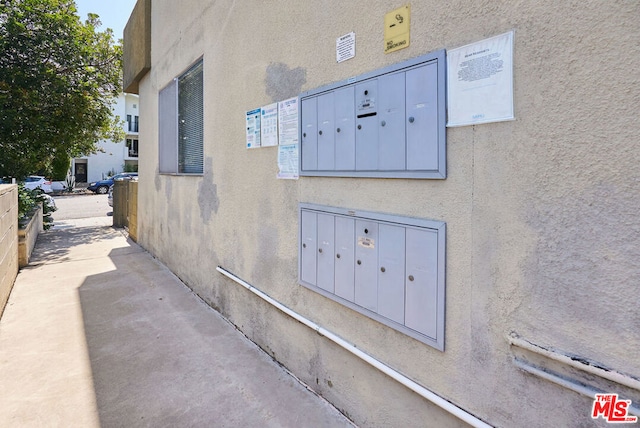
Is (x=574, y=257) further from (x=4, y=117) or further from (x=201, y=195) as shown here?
(x=4, y=117)

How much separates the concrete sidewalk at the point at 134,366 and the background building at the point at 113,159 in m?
26.2

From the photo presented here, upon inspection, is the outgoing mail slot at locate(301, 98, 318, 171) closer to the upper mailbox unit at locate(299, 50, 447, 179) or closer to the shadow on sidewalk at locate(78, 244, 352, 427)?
the upper mailbox unit at locate(299, 50, 447, 179)

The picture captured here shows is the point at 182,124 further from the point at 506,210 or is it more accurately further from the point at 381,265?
the point at 506,210

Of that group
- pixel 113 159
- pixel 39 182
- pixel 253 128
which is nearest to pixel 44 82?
pixel 253 128

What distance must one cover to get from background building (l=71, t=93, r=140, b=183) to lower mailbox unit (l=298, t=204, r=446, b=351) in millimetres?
28773

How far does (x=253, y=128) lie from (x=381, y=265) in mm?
1694

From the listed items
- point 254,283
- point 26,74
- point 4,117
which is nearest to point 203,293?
point 254,283

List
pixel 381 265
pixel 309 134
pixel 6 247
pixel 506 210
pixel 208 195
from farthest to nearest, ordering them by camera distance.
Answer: pixel 6 247 → pixel 208 195 → pixel 309 134 → pixel 381 265 → pixel 506 210

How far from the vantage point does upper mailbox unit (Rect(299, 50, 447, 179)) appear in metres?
1.58

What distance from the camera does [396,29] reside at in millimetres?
1757

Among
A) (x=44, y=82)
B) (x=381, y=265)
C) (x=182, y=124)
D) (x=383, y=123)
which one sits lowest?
(x=381, y=265)

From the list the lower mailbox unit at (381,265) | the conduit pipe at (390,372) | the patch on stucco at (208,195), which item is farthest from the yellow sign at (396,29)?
the patch on stucco at (208,195)

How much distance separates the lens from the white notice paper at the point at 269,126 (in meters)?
2.70

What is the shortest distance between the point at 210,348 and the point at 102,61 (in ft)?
32.7
